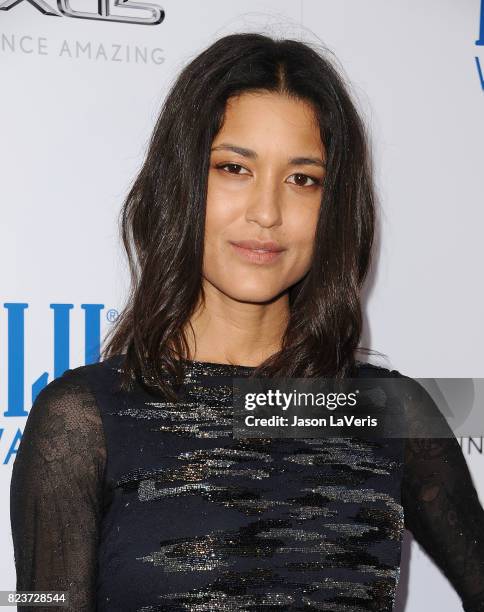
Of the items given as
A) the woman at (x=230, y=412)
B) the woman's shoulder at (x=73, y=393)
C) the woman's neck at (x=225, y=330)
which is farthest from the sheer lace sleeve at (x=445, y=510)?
the woman's shoulder at (x=73, y=393)

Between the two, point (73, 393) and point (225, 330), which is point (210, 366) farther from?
point (73, 393)

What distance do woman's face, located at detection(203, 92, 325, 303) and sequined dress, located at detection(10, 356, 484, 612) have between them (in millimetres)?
155

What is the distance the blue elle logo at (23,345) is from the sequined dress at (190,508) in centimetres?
40

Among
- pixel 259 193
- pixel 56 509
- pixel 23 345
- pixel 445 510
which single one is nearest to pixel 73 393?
pixel 56 509

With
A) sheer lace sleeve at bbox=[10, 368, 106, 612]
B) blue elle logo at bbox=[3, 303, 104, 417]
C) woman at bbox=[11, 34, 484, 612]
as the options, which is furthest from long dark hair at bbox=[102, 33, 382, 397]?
blue elle logo at bbox=[3, 303, 104, 417]

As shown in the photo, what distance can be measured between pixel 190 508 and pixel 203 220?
1.37 ft

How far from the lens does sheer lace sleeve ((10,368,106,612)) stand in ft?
3.41

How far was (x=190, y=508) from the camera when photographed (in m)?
1.10

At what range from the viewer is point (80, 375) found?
1135mm

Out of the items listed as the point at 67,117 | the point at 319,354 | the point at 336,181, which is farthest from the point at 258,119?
the point at 67,117

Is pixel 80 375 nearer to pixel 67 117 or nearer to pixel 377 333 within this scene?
pixel 67 117

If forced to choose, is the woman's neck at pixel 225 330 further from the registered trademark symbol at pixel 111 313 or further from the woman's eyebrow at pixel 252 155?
the registered trademark symbol at pixel 111 313

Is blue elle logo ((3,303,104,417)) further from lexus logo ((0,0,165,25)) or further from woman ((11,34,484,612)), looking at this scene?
lexus logo ((0,0,165,25))

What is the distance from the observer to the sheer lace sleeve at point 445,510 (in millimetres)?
1304
